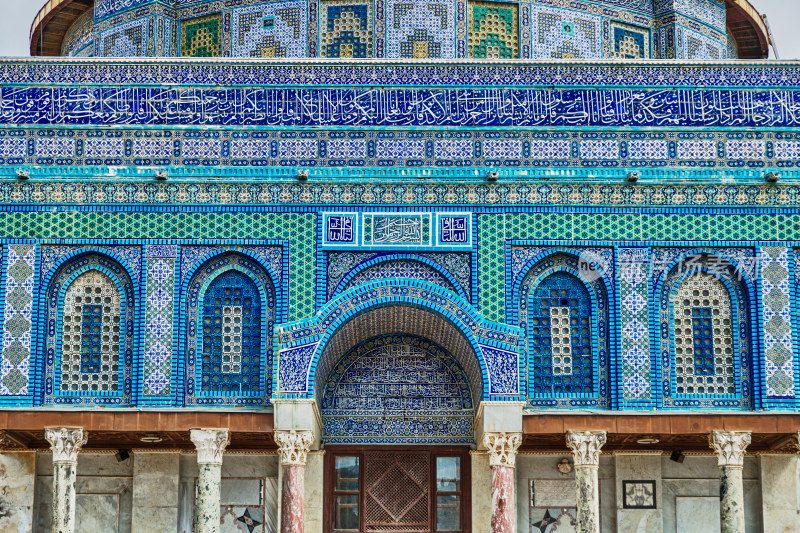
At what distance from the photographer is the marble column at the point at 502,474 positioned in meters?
18.8

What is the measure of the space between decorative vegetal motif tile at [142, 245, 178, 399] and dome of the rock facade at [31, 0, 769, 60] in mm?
4881

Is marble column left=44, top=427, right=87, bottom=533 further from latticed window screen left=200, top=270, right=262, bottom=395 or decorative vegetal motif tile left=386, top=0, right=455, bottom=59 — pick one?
decorative vegetal motif tile left=386, top=0, right=455, bottom=59

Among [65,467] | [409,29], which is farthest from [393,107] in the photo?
[65,467]

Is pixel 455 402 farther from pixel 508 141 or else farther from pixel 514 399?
pixel 508 141

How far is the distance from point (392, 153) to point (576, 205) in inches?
104

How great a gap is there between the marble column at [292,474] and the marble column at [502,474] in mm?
2397

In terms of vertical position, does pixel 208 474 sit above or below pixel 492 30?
below

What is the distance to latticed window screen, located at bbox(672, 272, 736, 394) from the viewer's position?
19.7 meters

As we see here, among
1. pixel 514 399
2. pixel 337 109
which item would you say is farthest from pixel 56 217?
pixel 514 399

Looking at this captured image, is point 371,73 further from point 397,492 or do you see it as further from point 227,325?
point 397,492

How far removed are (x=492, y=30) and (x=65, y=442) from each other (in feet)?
31.4

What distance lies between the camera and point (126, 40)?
24.5 m

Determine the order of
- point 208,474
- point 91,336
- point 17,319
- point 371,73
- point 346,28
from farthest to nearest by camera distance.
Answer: point 346,28, point 371,73, point 91,336, point 17,319, point 208,474

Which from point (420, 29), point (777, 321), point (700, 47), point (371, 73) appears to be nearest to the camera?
point (777, 321)
